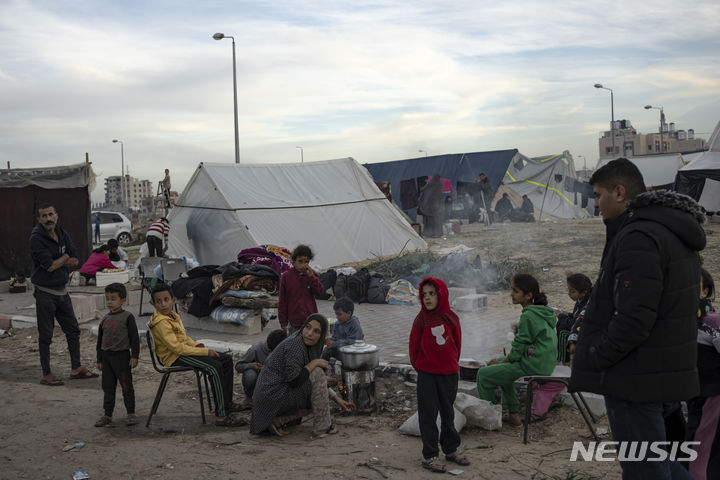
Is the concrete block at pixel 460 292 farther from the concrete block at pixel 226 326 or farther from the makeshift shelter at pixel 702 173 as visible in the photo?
the makeshift shelter at pixel 702 173

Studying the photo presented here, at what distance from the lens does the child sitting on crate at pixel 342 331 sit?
6121mm

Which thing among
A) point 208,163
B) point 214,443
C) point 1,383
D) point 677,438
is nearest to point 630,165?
point 677,438

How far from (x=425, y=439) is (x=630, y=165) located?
2.32 metres

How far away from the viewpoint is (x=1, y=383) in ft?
22.3

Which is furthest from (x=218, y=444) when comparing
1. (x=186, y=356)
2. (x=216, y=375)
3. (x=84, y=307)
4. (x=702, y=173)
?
(x=702, y=173)

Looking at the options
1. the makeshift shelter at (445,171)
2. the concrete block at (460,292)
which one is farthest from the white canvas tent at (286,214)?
the makeshift shelter at (445,171)

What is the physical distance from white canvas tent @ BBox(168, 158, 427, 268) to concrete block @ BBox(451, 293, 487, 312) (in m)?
5.28

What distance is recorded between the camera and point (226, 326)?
8.92 m

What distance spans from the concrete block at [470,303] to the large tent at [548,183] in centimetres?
1760

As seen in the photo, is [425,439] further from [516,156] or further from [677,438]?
[516,156]

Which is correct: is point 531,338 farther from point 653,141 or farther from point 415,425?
Result: point 653,141

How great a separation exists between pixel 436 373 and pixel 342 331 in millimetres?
2153

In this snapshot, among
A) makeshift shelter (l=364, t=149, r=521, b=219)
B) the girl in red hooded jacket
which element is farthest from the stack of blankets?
makeshift shelter (l=364, t=149, r=521, b=219)

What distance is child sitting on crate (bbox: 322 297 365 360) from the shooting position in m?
6.12
